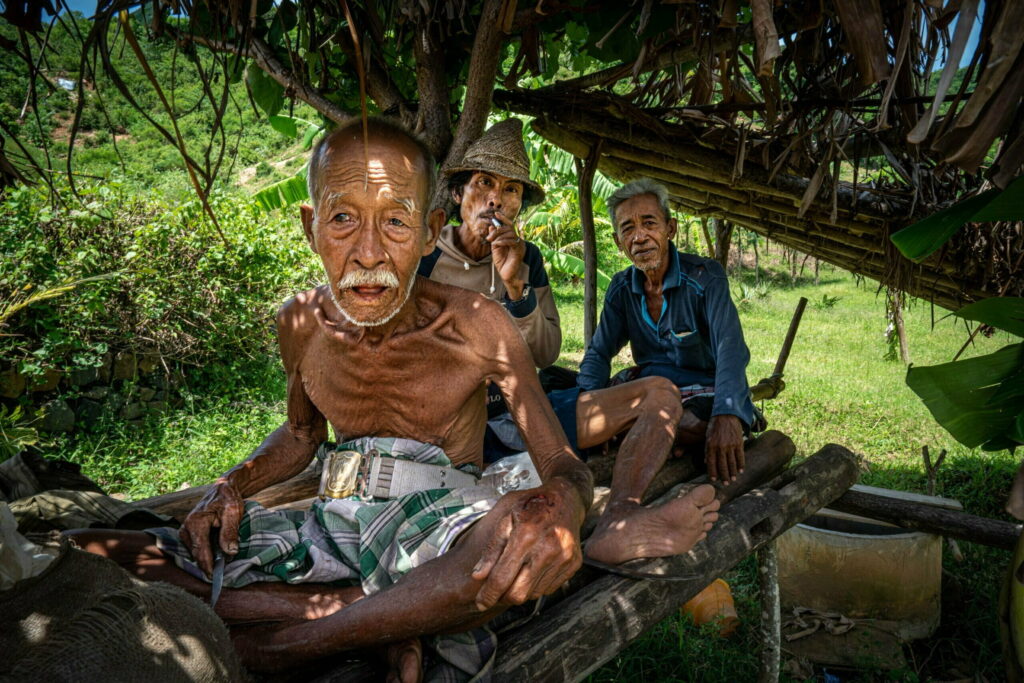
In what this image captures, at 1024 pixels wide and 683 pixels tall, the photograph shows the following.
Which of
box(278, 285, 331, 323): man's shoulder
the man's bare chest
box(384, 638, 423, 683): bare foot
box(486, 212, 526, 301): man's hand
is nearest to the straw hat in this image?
box(486, 212, 526, 301): man's hand

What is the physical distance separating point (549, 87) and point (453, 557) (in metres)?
3.18

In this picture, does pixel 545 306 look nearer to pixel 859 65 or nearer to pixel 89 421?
pixel 859 65

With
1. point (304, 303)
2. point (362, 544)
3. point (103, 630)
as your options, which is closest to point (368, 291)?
point (304, 303)

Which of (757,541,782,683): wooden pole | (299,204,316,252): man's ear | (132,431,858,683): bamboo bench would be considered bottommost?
(757,541,782,683): wooden pole

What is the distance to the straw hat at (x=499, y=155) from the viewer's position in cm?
321

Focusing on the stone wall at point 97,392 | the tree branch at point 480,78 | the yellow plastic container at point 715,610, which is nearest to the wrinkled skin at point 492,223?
the tree branch at point 480,78

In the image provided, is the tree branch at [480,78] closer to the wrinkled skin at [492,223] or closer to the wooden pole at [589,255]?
the wrinkled skin at [492,223]

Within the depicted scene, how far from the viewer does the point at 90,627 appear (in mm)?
1226

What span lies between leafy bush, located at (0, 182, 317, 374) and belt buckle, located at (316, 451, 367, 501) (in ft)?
10.7

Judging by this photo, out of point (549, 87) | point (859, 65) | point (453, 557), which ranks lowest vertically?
point (453, 557)

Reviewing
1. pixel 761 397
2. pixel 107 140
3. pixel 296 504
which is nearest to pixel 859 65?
pixel 296 504

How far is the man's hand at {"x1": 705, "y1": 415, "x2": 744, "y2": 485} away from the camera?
2.99 metres

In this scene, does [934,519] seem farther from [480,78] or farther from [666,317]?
[480,78]

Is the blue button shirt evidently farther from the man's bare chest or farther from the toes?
the man's bare chest
